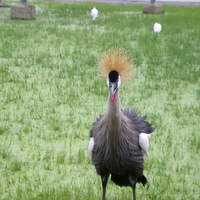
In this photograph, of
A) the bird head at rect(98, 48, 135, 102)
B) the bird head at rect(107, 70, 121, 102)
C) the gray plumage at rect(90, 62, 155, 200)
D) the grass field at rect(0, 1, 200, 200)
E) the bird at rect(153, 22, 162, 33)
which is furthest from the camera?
the bird at rect(153, 22, 162, 33)

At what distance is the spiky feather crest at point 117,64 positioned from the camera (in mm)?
3395

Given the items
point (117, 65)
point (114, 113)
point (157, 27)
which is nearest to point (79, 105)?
point (117, 65)

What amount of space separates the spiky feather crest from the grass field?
122cm

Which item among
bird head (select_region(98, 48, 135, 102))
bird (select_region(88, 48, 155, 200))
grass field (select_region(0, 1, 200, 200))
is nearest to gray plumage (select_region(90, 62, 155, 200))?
bird (select_region(88, 48, 155, 200))

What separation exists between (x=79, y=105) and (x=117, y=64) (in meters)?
3.24

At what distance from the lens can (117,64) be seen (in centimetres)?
341

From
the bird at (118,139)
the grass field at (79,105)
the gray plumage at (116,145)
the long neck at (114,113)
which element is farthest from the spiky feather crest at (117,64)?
the grass field at (79,105)

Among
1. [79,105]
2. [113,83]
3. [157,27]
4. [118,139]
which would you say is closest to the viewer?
[113,83]

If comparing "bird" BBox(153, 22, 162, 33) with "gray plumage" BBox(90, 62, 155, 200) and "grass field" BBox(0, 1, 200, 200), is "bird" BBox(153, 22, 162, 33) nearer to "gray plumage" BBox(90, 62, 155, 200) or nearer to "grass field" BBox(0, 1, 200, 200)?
"grass field" BBox(0, 1, 200, 200)

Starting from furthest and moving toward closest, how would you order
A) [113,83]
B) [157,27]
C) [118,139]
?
[157,27] → [118,139] → [113,83]

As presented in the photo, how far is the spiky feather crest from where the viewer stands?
11.1 ft

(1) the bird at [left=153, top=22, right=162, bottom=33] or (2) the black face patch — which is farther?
(1) the bird at [left=153, top=22, right=162, bottom=33]

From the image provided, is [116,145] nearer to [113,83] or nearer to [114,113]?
[114,113]

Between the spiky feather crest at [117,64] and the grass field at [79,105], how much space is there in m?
1.22
